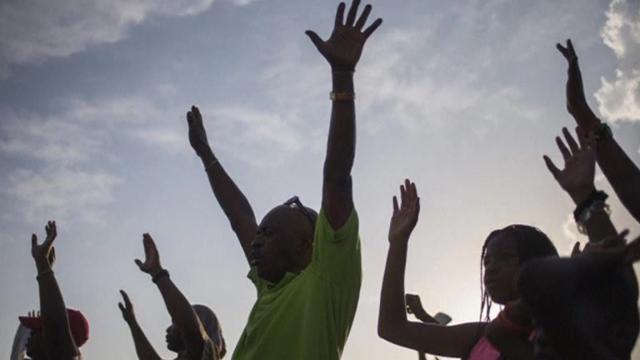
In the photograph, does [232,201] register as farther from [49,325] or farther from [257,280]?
[49,325]

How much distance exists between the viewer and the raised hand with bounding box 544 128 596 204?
299 centimetres

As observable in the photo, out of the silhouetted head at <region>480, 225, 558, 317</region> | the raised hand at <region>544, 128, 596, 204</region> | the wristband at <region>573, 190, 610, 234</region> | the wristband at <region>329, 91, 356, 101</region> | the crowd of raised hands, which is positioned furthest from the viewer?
the silhouetted head at <region>480, 225, 558, 317</region>

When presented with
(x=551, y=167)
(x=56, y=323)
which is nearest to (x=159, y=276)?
(x=56, y=323)

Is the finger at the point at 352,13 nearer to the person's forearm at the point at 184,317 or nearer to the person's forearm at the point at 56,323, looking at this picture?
the person's forearm at the point at 184,317

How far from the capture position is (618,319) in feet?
5.87

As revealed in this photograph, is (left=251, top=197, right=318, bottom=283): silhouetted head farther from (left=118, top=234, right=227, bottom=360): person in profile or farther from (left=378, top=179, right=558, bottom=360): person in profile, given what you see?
(left=118, top=234, right=227, bottom=360): person in profile

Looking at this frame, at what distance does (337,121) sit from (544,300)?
174 centimetres

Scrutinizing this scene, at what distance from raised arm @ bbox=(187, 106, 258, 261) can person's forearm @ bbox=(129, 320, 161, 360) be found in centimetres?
326

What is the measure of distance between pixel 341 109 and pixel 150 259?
3004mm

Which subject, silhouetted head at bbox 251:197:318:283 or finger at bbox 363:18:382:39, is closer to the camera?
finger at bbox 363:18:382:39

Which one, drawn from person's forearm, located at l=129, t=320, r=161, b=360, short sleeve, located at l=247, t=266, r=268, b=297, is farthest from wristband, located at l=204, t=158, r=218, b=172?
person's forearm, located at l=129, t=320, r=161, b=360

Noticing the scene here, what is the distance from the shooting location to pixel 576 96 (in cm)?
411

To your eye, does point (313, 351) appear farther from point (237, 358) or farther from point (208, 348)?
point (208, 348)

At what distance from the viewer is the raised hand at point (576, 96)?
397 cm
